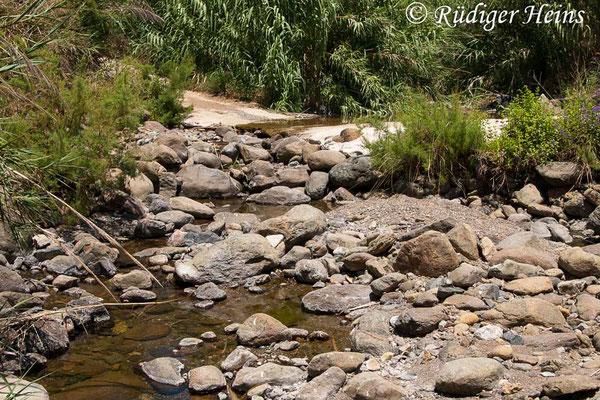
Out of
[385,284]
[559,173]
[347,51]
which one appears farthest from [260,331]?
[347,51]

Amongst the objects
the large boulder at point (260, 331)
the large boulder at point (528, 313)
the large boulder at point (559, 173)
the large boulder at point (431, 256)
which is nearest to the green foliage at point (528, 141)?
the large boulder at point (559, 173)

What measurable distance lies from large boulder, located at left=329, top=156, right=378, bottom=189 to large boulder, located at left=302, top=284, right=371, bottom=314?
3.10m

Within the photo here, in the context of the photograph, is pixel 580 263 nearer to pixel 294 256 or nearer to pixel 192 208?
pixel 294 256

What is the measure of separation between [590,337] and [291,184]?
5266 mm

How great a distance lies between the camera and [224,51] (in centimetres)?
1380

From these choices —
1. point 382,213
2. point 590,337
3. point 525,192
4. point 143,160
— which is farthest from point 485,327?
point 143,160

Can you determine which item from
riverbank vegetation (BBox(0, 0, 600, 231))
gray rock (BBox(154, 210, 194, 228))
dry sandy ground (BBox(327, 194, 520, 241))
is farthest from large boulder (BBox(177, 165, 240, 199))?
riverbank vegetation (BBox(0, 0, 600, 231))

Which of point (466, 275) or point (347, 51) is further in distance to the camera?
point (347, 51)

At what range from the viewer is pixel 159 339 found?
4969 millimetres

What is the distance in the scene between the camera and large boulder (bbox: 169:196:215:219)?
7879 mm

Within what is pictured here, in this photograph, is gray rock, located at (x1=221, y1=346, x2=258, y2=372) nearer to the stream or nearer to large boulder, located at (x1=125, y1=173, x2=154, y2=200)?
the stream

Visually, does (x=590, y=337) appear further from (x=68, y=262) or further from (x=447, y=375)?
(x=68, y=262)

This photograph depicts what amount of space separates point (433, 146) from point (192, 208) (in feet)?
8.64

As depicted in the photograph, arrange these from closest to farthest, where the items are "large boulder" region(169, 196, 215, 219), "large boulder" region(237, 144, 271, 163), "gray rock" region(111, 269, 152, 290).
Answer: "gray rock" region(111, 269, 152, 290) < "large boulder" region(169, 196, 215, 219) < "large boulder" region(237, 144, 271, 163)
